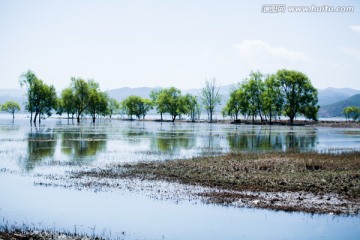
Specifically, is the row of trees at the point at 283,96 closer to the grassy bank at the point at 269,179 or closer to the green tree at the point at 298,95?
the green tree at the point at 298,95

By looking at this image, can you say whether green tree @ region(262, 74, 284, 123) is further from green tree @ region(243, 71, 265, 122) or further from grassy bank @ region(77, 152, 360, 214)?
grassy bank @ region(77, 152, 360, 214)

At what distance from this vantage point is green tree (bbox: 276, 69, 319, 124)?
14025 cm

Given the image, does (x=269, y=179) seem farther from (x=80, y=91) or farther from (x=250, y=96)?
(x=80, y=91)

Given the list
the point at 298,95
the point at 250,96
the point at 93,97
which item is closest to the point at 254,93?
the point at 250,96

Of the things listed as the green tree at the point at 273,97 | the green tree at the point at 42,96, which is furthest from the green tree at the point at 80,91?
the green tree at the point at 273,97

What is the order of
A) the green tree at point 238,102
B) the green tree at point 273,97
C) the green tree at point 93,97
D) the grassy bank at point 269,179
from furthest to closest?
the green tree at point 93,97, the green tree at point 238,102, the green tree at point 273,97, the grassy bank at point 269,179

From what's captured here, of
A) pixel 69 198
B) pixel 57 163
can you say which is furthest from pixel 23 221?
pixel 57 163

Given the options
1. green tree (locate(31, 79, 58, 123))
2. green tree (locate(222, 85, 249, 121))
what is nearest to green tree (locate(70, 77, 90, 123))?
green tree (locate(31, 79, 58, 123))

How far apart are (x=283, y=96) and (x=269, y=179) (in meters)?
127

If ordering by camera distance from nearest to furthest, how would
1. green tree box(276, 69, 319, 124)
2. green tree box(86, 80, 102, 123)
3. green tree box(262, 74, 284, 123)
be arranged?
green tree box(276, 69, 319, 124), green tree box(262, 74, 284, 123), green tree box(86, 80, 102, 123)

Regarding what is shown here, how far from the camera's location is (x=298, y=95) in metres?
142

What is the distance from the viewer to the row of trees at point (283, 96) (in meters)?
141

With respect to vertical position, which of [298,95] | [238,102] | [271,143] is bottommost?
[271,143]

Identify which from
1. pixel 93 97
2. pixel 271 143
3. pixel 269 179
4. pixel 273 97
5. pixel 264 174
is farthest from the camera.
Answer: pixel 93 97
